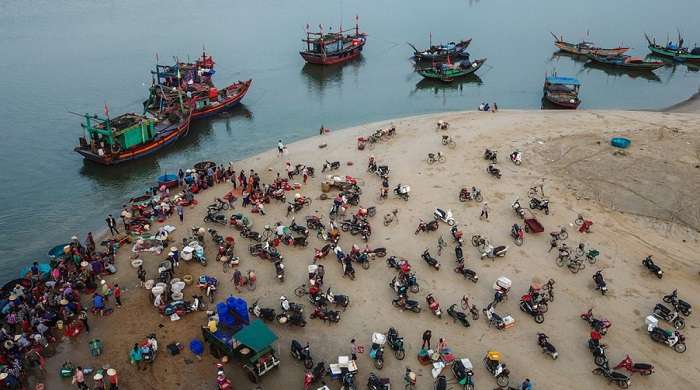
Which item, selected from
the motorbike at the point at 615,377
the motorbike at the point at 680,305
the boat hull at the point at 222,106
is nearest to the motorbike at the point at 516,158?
the motorbike at the point at 680,305

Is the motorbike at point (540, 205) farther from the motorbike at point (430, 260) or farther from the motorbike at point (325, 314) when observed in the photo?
the motorbike at point (325, 314)

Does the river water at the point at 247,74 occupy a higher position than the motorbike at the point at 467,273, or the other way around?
the river water at the point at 247,74

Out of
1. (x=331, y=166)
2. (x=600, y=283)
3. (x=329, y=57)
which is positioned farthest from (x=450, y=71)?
(x=600, y=283)

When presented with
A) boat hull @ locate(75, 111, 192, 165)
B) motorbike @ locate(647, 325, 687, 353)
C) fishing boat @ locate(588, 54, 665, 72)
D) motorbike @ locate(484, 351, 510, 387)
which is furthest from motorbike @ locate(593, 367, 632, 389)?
fishing boat @ locate(588, 54, 665, 72)

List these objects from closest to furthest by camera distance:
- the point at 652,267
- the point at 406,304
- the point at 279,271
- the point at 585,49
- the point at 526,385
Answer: the point at 526,385 → the point at 406,304 → the point at 652,267 → the point at 279,271 → the point at 585,49

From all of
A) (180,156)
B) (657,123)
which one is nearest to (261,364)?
(180,156)

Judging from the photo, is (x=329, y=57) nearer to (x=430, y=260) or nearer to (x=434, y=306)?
(x=430, y=260)

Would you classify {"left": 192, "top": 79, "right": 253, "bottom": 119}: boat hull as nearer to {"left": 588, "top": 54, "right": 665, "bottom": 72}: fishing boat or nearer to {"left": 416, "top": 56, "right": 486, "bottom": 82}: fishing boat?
{"left": 416, "top": 56, "right": 486, "bottom": 82}: fishing boat

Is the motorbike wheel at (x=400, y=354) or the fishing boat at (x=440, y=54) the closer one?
the motorbike wheel at (x=400, y=354)
